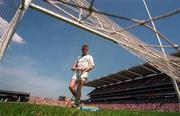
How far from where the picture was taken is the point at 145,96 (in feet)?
146

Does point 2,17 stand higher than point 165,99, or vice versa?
point 165,99

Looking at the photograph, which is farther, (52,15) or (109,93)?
(109,93)

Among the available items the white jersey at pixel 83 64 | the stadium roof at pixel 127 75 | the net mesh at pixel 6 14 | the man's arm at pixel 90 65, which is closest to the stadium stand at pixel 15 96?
the white jersey at pixel 83 64

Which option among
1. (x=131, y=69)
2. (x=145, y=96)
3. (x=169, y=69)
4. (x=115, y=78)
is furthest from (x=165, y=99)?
(x=169, y=69)

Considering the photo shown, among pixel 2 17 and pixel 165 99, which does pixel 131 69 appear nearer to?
pixel 165 99

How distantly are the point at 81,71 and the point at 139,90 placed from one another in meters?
40.8

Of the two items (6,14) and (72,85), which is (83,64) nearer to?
(72,85)

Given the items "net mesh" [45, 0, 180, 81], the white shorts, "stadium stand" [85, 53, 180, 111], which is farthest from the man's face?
"stadium stand" [85, 53, 180, 111]

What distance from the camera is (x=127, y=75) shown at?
174ft

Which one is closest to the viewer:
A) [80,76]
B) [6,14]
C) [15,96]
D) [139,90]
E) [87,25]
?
[6,14]

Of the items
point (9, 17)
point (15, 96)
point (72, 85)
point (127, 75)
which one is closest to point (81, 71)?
point (72, 85)

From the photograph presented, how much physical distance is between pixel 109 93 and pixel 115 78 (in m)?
3.72

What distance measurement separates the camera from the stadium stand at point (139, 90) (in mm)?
37156

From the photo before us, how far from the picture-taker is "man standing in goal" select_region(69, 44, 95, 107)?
25.5 feet
